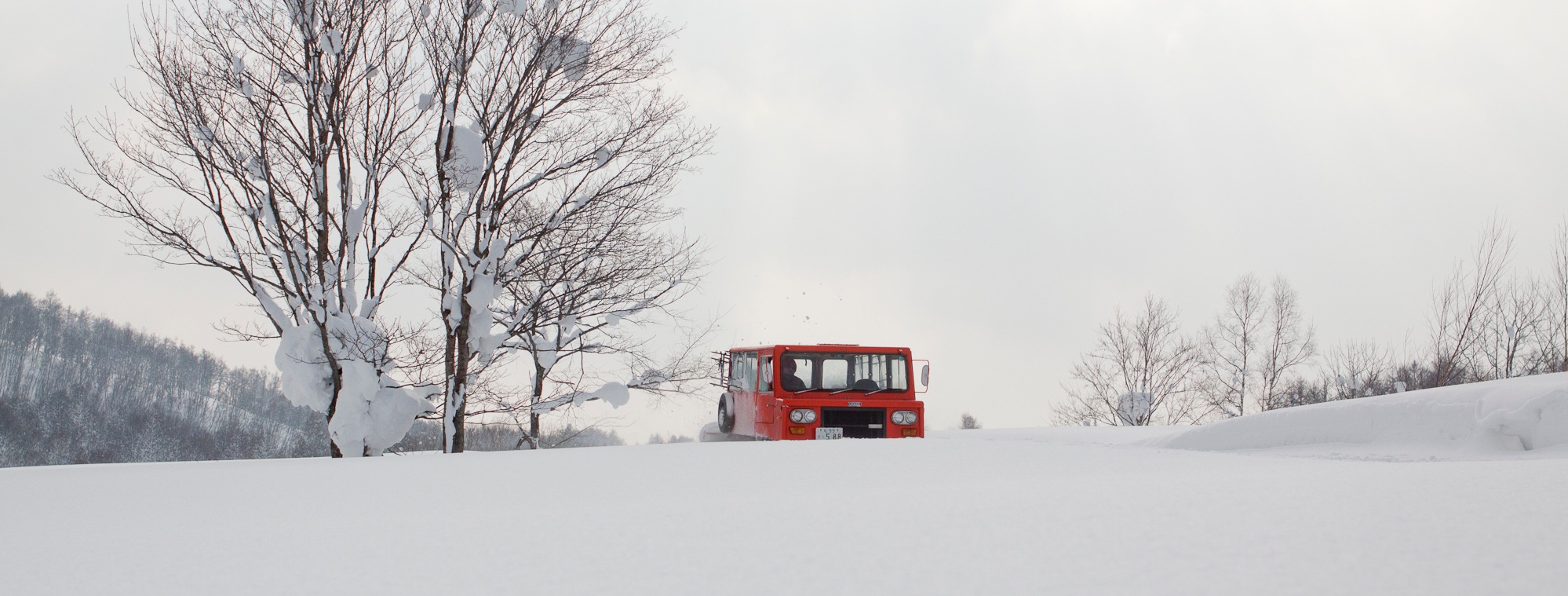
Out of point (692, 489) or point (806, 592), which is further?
point (692, 489)

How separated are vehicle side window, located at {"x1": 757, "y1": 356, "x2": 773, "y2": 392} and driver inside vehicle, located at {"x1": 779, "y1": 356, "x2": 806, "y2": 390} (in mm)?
117

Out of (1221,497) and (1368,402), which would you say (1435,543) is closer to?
(1221,497)

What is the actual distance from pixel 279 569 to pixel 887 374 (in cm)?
876

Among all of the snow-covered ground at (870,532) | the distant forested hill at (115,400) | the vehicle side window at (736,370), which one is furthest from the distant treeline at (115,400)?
the snow-covered ground at (870,532)

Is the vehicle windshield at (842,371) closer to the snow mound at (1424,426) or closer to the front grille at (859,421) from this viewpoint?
the front grille at (859,421)

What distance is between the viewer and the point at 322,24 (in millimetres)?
11578

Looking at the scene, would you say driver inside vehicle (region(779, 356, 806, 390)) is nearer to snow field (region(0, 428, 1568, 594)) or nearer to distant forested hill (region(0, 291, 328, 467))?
snow field (region(0, 428, 1568, 594))

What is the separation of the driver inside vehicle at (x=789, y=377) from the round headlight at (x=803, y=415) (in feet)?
1.38

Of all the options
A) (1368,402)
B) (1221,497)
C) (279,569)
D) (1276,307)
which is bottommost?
(279,569)


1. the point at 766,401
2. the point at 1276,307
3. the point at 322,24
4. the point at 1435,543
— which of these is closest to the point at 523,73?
the point at 322,24

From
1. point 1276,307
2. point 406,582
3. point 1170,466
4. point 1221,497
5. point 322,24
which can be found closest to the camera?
point 406,582

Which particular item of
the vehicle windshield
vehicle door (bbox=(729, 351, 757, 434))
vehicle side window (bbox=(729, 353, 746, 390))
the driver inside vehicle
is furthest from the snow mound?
vehicle side window (bbox=(729, 353, 746, 390))

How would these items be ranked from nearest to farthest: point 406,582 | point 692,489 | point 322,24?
point 406,582
point 692,489
point 322,24

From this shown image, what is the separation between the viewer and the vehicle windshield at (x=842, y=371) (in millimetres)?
10664
